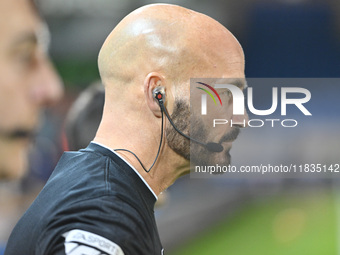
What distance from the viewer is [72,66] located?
12.6 feet

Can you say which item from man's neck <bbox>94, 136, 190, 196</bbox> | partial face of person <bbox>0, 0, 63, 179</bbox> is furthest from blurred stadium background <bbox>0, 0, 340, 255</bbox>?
man's neck <bbox>94, 136, 190, 196</bbox>

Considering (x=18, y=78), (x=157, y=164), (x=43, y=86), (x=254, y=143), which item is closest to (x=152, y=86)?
(x=157, y=164)

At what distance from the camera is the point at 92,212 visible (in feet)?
2.73

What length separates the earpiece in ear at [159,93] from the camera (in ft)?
3.36

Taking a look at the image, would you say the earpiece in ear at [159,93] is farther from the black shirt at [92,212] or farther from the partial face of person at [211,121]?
the black shirt at [92,212]

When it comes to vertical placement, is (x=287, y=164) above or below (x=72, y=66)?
below

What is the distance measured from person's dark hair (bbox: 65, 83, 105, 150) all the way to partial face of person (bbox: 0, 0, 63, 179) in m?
0.27

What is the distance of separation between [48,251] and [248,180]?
17.8 feet

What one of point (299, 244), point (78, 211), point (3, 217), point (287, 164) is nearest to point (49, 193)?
point (78, 211)

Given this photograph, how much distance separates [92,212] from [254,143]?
14.9ft

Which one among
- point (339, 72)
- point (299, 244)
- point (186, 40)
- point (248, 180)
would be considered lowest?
point (299, 244)

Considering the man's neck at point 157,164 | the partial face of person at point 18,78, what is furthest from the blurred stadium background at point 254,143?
the man's neck at point 157,164

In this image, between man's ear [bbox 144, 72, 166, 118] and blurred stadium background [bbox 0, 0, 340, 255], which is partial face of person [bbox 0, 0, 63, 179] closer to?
blurred stadium background [bbox 0, 0, 340, 255]

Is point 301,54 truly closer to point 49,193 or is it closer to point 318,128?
point 318,128
